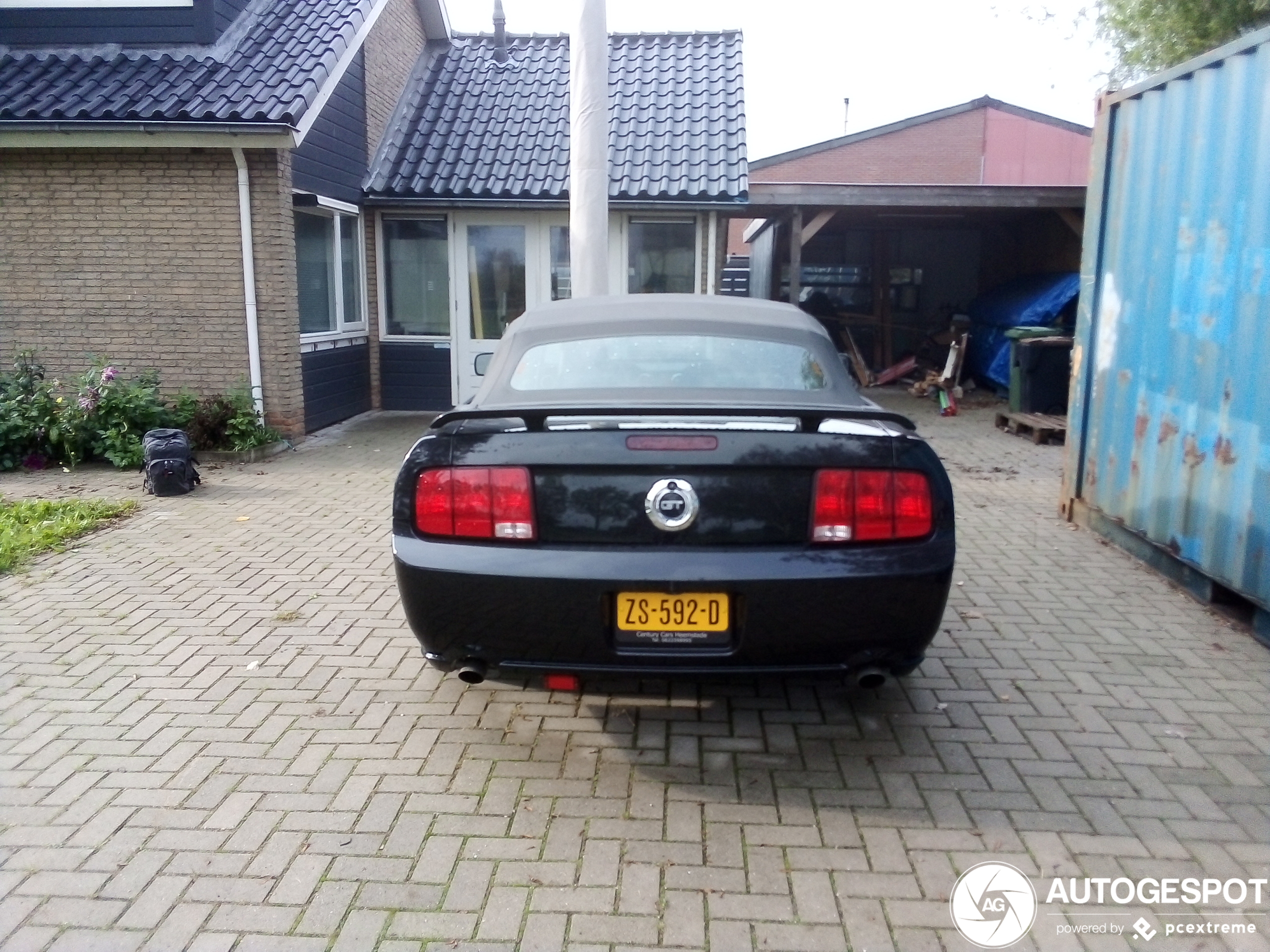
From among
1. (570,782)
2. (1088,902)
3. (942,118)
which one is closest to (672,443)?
(570,782)

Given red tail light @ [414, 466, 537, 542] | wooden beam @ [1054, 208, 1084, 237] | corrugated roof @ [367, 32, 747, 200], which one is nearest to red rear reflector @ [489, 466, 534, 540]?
red tail light @ [414, 466, 537, 542]

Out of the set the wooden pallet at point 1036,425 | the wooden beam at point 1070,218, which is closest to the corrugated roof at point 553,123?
the wooden pallet at point 1036,425

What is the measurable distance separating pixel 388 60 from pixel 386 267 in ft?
9.22

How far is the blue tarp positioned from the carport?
2.38 ft

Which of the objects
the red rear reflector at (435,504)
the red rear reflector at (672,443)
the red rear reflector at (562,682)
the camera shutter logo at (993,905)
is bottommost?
the camera shutter logo at (993,905)

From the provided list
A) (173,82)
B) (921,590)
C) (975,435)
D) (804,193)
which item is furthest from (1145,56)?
(921,590)

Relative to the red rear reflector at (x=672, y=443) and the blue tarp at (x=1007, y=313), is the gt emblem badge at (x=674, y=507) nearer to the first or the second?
the red rear reflector at (x=672, y=443)

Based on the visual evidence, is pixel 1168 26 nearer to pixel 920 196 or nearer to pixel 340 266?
pixel 920 196

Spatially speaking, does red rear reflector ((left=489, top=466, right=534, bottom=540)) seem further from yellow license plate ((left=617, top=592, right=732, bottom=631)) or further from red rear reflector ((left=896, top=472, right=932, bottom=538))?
red rear reflector ((left=896, top=472, right=932, bottom=538))

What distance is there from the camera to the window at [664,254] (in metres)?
12.6

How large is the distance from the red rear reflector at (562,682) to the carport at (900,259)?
11959mm

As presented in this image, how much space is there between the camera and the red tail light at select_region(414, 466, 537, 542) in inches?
132

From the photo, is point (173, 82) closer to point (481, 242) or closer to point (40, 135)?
point (40, 135)

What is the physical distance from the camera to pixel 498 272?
1305 cm
